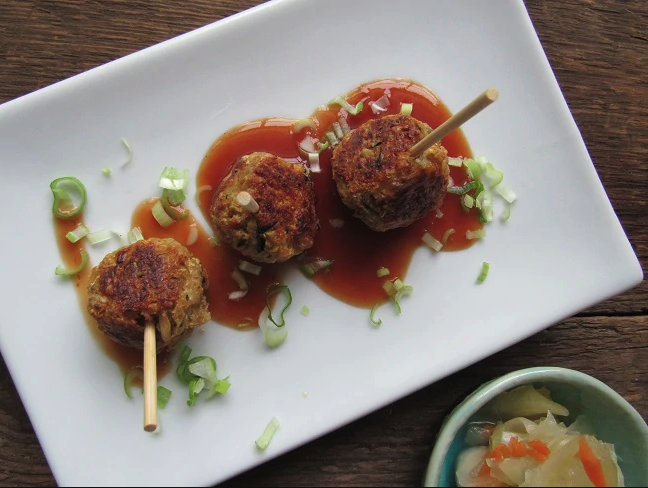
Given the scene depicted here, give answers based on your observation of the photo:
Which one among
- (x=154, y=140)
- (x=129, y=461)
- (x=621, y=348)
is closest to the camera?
(x=129, y=461)

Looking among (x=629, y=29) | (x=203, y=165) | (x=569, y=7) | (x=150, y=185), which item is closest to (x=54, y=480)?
(x=150, y=185)

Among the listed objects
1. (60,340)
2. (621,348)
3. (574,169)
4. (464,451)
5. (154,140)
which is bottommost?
(621,348)

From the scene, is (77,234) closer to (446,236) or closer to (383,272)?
(383,272)

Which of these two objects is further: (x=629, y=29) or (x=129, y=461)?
(x=629, y=29)

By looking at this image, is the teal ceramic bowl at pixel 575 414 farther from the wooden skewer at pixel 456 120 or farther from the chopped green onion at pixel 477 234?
the wooden skewer at pixel 456 120

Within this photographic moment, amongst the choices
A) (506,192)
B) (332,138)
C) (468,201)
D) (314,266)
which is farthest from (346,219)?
(506,192)

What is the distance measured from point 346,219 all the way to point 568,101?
1.53 m

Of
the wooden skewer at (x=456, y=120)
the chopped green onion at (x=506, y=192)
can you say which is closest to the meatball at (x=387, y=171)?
the wooden skewer at (x=456, y=120)

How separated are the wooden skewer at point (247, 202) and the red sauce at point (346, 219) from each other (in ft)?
1.61

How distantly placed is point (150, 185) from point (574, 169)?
2.25 metres

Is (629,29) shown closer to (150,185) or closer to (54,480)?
(150,185)

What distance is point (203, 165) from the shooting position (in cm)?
299

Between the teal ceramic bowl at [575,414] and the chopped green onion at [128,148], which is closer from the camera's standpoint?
the teal ceramic bowl at [575,414]

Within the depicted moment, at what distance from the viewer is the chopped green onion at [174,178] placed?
2.92 meters
